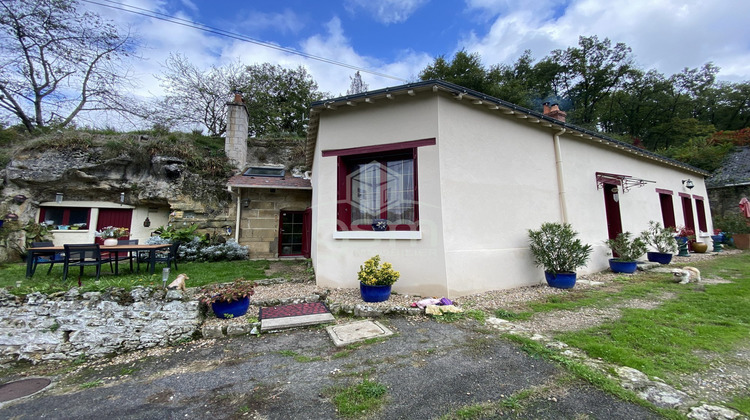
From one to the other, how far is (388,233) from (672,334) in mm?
3882

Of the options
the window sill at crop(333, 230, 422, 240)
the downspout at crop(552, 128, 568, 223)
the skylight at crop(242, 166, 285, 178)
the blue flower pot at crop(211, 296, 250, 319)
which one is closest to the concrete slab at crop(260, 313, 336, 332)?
the blue flower pot at crop(211, 296, 250, 319)

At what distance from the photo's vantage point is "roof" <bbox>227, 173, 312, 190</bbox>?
30.2ft

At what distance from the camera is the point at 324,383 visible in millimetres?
2352

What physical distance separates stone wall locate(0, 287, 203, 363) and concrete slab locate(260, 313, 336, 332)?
978mm

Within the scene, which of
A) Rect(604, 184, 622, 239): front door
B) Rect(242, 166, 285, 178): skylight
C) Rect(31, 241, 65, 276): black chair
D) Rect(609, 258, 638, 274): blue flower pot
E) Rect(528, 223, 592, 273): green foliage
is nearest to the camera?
Rect(528, 223, 592, 273): green foliage

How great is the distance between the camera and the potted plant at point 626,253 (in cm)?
675

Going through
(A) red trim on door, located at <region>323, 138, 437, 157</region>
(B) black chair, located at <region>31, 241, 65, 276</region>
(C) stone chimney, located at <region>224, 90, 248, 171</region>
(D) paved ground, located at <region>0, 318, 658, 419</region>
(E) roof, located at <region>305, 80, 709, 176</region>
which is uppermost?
(C) stone chimney, located at <region>224, 90, 248, 171</region>

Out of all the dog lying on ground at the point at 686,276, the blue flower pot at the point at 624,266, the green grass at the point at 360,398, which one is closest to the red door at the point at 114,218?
the green grass at the point at 360,398

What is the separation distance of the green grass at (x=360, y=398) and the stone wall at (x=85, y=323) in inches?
100

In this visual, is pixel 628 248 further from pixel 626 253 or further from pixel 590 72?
pixel 590 72

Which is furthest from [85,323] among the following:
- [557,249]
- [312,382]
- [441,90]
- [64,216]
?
[64,216]

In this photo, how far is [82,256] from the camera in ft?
18.1

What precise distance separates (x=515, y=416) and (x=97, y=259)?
25.6 feet

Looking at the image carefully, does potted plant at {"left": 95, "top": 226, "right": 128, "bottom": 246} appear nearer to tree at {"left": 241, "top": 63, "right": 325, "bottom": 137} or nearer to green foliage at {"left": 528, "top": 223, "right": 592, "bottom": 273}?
green foliage at {"left": 528, "top": 223, "right": 592, "bottom": 273}
